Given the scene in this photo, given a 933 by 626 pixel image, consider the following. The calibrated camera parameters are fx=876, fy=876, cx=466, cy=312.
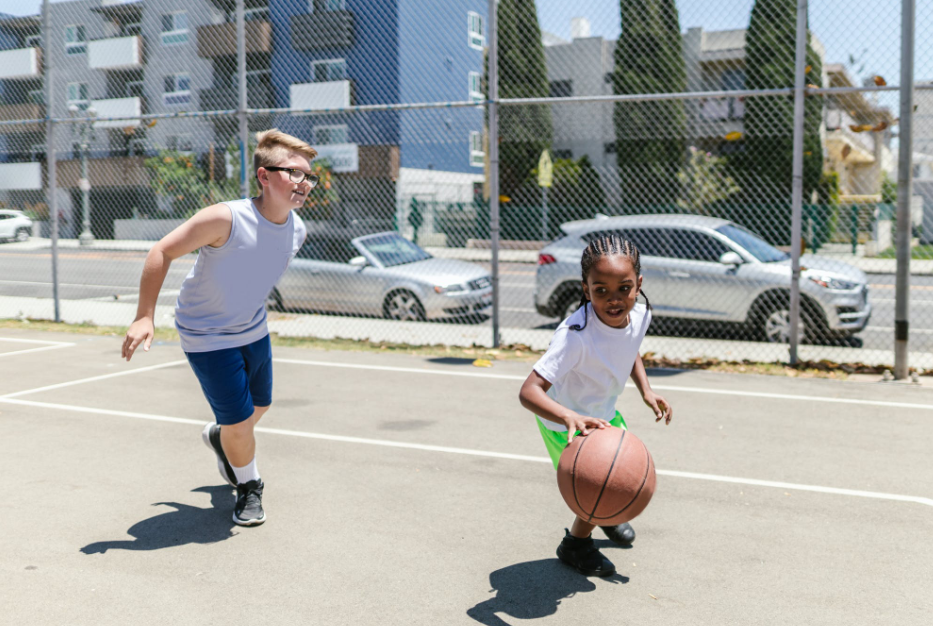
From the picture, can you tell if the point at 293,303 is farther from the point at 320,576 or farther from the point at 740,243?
the point at 320,576

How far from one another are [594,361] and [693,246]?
304 inches

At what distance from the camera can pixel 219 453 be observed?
16.0ft

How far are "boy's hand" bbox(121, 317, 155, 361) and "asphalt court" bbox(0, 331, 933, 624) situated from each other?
38.6 inches

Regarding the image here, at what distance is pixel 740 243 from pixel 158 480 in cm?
786

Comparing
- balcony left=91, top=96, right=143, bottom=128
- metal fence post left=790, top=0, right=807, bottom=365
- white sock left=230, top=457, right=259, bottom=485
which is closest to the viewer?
white sock left=230, top=457, right=259, bottom=485

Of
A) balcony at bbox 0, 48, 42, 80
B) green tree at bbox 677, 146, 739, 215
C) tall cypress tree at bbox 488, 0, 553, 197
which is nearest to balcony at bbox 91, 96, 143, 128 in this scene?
tall cypress tree at bbox 488, 0, 553, 197

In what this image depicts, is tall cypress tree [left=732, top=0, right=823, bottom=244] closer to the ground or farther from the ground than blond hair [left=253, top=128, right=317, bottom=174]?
farther from the ground

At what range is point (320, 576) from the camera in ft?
12.6

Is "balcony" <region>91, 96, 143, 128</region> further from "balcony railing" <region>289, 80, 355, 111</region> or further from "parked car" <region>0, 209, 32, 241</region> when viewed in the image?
"parked car" <region>0, 209, 32, 241</region>

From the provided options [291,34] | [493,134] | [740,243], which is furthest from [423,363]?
[291,34]

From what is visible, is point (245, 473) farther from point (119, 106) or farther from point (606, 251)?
point (119, 106)

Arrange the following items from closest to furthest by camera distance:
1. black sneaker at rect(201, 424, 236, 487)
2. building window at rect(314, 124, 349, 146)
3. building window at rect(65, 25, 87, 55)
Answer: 1. black sneaker at rect(201, 424, 236, 487)
2. building window at rect(314, 124, 349, 146)
3. building window at rect(65, 25, 87, 55)

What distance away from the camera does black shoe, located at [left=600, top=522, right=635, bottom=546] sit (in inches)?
164

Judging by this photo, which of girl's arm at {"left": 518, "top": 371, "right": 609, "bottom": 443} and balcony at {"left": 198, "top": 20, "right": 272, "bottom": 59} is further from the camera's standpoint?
balcony at {"left": 198, "top": 20, "right": 272, "bottom": 59}
